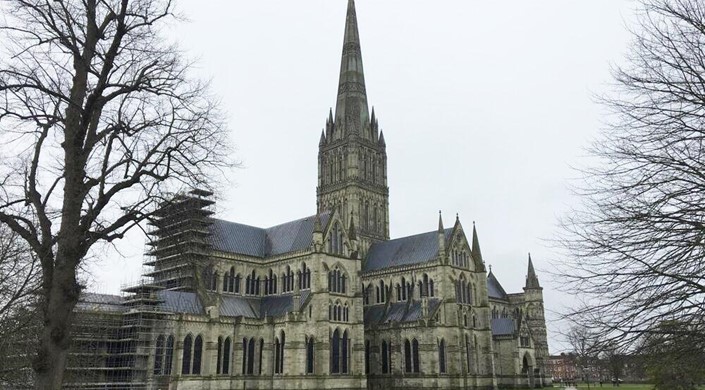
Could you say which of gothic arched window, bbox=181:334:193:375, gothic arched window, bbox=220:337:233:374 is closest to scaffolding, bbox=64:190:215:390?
gothic arched window, bbox=181:334:193:375

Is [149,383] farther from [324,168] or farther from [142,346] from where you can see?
[324,168]

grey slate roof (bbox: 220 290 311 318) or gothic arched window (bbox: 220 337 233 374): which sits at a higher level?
grey slate roof (bbox: 220 290 311 318)

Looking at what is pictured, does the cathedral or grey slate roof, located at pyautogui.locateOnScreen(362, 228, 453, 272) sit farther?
grey slate roof, located at pyautogui.locateOnScreen(362, 228, 453, 272)

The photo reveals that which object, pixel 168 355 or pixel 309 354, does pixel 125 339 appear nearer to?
pixel 168 355

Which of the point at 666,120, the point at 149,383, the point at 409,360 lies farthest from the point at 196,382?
the point at 666,120

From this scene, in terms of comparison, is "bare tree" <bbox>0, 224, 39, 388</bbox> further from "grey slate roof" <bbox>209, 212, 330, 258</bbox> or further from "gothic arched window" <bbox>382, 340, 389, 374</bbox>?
"gothic arched window" <bbox>382, 340, 389, 374</bbox>

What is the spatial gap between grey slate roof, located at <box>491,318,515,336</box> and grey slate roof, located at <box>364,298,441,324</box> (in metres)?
14.9

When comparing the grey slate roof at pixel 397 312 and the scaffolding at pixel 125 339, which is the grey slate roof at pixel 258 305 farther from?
the grey slate roof at pixel 397 312

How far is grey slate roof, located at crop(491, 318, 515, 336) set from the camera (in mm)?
67375

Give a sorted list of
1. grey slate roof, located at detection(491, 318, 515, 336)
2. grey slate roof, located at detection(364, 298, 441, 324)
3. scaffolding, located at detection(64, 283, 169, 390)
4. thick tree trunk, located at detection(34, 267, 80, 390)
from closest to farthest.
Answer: thick tree trunk, located at detection(34, 267, 80, 390) → scaffolding, located at detection(64, 283, 169, 390) → grey slate roof, located at detection(364, 298, 441, 324) → grey slate roof, located at detection(491, 318, 515, 336)

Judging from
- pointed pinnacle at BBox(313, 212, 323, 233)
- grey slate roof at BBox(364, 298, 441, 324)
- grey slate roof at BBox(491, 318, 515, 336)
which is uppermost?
pointed pinnacle at BBox(313, 212, 323, 233)

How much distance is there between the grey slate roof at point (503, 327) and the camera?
6738 cm

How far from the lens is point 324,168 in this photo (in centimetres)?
7788

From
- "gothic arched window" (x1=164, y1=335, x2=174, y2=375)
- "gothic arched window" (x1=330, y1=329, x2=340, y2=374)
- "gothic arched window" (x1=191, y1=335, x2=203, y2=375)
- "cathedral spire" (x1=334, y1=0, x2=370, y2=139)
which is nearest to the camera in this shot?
"gothic arched window" (x1=164, y1=335, x2=174, y2=375)
